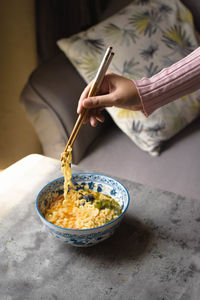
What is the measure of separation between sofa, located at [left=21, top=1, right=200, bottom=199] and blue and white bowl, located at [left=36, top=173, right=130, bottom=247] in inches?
19.8

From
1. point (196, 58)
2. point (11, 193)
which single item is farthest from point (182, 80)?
point (11, 193)

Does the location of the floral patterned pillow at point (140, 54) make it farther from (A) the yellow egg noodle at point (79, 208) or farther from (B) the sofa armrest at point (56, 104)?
(A) the yellow egg noodle at point (79, 208)

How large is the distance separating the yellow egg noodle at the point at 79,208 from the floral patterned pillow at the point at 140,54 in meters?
0.65

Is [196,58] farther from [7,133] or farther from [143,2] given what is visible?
[7,133]

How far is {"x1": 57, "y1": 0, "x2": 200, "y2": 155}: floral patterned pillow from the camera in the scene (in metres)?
1.57

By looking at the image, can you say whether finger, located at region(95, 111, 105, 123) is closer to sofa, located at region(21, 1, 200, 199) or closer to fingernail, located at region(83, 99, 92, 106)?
fingernail, located at region(83, 99, 92, 106)

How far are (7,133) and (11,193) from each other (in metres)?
1.04

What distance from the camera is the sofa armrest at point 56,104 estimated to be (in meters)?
1.56

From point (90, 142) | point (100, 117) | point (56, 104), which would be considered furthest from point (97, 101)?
point (90, 142)

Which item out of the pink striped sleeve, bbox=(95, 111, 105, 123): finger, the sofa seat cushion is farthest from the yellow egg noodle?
the sofa seat cushion

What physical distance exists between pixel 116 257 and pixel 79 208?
164mm

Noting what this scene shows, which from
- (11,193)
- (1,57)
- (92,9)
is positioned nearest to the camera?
(11,193)

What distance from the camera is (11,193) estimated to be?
1066mm

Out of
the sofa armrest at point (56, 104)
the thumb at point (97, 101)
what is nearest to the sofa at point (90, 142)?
the sofa armrest at point (56, 104)
